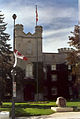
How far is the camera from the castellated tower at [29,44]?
47.0 metres

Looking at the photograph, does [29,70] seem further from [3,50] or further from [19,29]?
[3,50]

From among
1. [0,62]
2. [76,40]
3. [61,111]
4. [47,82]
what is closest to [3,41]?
[0,62]

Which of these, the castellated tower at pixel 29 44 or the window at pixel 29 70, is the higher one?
the castellated tower at pixel 29 44

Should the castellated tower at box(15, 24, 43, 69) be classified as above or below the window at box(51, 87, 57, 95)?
above

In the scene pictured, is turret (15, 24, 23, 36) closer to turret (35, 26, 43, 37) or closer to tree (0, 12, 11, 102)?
turret (35, 26, 43, 37)

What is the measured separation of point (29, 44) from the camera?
156 ft

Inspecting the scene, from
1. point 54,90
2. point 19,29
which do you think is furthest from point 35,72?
point 19,29

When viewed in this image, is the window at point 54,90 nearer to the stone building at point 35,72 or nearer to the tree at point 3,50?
the stone building at point 35,72

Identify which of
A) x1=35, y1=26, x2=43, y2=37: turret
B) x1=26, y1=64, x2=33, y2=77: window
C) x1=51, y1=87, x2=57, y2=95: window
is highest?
x1=35, y1=26, x2=43, y2=37: turret

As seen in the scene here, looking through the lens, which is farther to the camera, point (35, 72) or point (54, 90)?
point (54, 90)

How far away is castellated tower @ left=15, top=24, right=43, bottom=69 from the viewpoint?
154 ft

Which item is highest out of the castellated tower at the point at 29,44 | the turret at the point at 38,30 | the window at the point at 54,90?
the turret at the point at 38,30

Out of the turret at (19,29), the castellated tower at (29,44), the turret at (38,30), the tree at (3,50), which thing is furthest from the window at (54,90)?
the tree at (3,50)

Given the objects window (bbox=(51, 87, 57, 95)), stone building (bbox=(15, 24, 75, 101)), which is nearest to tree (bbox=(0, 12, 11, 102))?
stone building (bbox=(15, 24, 75, 101))
